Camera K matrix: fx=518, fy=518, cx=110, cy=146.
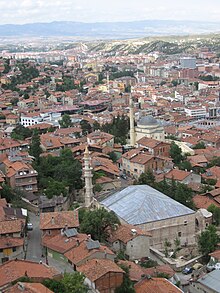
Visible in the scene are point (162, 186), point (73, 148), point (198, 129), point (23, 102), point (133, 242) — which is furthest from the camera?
point (23, 102)

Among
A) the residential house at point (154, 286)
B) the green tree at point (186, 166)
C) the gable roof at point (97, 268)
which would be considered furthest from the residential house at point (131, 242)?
the green tree at point (186, 166)

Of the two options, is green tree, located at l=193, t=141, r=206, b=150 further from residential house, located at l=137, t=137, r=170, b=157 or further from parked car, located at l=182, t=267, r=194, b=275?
parked car, located at l=182, t=267, r=194, b=275

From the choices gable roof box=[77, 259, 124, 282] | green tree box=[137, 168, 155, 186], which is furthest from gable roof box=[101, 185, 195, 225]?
gable roof box=[77, 259, 124, 282]

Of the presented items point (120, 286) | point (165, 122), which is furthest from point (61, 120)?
point (120, 286)

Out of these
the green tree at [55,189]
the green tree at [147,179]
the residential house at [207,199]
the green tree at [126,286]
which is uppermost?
the green tree at [126,286]

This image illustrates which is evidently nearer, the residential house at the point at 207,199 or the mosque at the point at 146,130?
the residential house at the point at 207,199

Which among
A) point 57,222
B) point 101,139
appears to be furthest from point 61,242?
point 101,139

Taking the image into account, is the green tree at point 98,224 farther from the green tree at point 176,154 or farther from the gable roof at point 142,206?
the green tree at point 176,154

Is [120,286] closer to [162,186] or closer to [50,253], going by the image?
[50,253]
